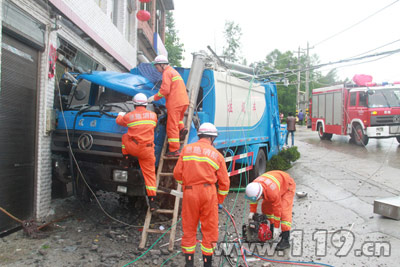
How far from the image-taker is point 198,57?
5.52m

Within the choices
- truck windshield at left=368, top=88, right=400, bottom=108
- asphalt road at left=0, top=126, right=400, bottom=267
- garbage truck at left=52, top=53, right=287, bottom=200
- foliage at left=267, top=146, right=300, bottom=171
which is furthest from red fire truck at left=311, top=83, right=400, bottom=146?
garbage truck at left=52, top=53, right=287, bottom=200

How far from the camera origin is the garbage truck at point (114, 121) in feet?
14.4

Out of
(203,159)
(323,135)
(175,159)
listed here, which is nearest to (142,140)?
(175,159)

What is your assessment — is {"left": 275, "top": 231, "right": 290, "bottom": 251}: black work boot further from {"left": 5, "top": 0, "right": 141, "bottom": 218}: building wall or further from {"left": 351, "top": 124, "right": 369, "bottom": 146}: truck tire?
{"left": 351, "top": 124, "right": 369, "bottom": 146}: truck tire

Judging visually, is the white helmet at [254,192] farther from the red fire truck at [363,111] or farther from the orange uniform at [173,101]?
the red fire truck at [363,111]

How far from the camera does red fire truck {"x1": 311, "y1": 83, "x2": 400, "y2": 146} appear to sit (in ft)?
41.0

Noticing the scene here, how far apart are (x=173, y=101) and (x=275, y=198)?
2054 mm

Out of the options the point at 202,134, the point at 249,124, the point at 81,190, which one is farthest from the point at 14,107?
the point at 249,124

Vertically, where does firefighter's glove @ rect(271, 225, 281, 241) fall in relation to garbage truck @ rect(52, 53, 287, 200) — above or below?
below

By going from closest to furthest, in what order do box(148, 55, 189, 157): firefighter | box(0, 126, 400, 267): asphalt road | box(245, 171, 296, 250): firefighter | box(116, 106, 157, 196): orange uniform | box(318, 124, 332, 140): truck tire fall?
box(0, 126, 400, 267): asphalt road → box(245, 171, 296, 250): firefighter → box(116, 106, 157, 196): orange uniform → box(148, 55, 189, 157): firefighter → box(318, 124, 332, 140): truck tire

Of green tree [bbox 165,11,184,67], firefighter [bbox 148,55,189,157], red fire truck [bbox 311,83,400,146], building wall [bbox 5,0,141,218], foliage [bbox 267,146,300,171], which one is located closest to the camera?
firefighter [bbox 148,55,189,157]

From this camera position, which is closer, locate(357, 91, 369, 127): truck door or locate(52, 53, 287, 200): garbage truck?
locate(52, 53, 287, 200): garbage truck

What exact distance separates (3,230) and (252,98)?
5698 millimetres

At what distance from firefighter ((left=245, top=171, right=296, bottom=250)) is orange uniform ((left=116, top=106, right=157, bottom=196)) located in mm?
1329
